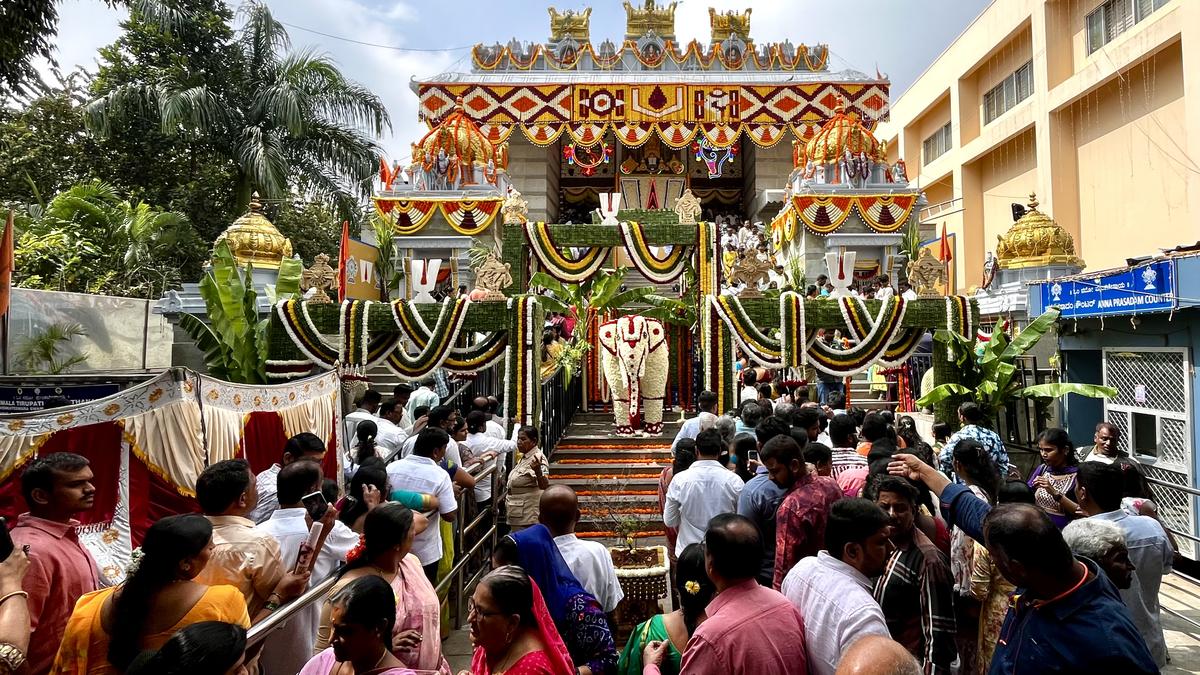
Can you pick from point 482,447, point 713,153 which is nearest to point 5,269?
point 482,447

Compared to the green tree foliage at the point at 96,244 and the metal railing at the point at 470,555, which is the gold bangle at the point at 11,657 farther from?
the green tree foliage at the point at 96,244

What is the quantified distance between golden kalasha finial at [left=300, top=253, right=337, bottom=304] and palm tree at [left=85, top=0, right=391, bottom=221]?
8.32m

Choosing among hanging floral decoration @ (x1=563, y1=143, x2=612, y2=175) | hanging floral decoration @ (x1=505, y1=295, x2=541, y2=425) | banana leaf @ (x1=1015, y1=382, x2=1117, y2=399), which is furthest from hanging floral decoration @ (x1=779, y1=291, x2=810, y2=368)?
hanging floral decoration @ (x1=563, y1=143, x2=612, y2=175)

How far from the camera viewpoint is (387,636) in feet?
6.12

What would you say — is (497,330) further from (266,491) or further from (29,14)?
(29,14)

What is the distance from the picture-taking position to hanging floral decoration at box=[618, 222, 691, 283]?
30.4 ft

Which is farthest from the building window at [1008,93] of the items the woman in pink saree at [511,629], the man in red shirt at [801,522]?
the woman in pink saree at [511,629]

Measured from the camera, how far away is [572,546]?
2.88m

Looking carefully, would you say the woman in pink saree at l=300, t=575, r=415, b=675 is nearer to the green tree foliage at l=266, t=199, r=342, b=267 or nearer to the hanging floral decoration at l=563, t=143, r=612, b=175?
the green tree foliage at l=266, t=199, r=342, b=267

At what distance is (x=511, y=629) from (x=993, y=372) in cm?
735

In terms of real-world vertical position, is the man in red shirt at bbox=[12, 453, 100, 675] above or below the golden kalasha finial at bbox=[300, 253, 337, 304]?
below

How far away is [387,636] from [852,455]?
3.27 metres

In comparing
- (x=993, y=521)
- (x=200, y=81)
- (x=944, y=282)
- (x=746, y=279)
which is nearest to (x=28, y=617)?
(x=993, y=521)

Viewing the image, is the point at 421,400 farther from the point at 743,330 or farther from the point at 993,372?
the point at 993,372
